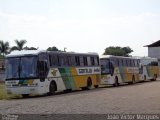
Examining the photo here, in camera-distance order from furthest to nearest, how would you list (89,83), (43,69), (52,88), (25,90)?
1. (89,83)
2. (52,88)
3. (43,69)
4. (25,90)

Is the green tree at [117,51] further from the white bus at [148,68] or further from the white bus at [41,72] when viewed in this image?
the white bus at [41,72]

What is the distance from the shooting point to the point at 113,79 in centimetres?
4047

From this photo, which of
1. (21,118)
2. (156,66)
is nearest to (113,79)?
(156,66)

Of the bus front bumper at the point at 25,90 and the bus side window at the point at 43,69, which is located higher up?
the bus side window at the point at 43,69

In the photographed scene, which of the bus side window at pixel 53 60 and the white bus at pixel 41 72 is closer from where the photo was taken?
the white bus at pixel 41 72

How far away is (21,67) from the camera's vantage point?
2698 cm

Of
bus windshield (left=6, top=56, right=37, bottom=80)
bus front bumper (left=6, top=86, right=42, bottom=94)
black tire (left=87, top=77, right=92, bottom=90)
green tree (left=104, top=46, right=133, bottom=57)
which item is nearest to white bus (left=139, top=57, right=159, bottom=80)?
black tire (left=87, top=77, right=92, bottom=90)

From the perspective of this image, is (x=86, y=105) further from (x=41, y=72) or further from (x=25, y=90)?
(x=41, y=72)

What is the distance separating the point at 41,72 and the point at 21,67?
1.21 m

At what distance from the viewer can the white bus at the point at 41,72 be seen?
26.8 meters

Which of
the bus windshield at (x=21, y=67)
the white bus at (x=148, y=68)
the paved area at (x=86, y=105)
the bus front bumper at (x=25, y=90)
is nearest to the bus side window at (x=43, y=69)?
the bus windshield at (x=21, y=67)

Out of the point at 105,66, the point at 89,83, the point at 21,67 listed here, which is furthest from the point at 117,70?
the point at 21,67

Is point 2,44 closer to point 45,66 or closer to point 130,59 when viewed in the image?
point 130,59

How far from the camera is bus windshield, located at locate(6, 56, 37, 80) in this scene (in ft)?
88.1
